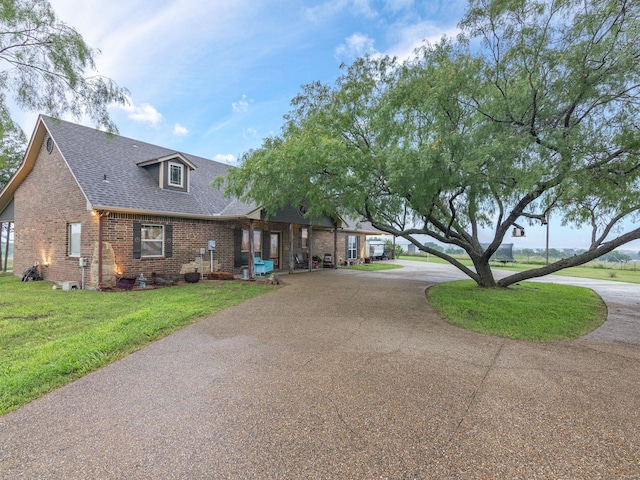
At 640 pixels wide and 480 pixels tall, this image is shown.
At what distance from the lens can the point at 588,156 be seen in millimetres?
6070

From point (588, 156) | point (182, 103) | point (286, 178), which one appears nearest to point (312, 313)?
point (286, 178)

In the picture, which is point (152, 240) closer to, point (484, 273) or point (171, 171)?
point (171, 171)

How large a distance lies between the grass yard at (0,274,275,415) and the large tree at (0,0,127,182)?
167 inches

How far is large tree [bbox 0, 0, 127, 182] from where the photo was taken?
6.23 metres

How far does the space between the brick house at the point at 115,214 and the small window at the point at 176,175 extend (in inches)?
1.6

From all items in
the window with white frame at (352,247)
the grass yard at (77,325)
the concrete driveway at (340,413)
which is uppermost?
the window with white frame at (352,247)

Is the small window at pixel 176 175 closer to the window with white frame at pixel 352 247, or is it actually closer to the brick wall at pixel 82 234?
the brick wall at pixel 82 234

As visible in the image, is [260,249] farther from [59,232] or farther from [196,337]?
[196,337]

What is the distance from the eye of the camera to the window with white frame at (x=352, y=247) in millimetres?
22344

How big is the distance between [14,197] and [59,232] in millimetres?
5891

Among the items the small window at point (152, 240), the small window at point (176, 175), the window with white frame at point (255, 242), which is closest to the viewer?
the small window at point (152, 240)

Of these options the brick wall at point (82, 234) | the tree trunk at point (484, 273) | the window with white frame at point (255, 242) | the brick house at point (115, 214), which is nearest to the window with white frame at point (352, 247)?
the brick house at point (115, 214)

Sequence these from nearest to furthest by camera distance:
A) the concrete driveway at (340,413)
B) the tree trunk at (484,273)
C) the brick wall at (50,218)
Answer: the concrete driveway at (340,413) → the brick wall at (50,218) → the tree trunk at (484,273)

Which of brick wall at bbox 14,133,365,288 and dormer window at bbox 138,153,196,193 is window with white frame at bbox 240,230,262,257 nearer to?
brick wall at bbox 14,133,365,288
